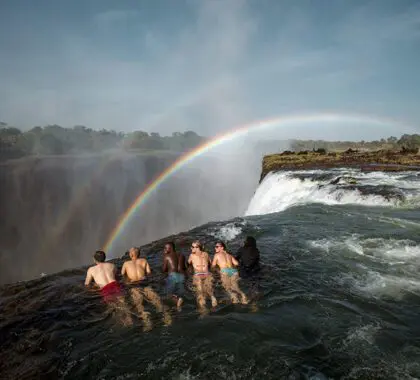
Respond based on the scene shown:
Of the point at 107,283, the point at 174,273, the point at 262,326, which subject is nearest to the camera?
the point at 262,326

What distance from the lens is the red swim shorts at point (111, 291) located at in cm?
759

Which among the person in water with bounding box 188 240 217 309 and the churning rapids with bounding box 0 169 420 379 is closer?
the churning rapids with bounding box 0 169 420 379

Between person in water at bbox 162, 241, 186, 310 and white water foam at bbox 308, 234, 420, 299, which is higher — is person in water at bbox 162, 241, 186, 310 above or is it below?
above

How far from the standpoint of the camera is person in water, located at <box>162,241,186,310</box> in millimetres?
7726

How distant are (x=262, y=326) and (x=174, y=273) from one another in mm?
Result: 2880

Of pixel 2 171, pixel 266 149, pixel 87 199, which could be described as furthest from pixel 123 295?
pixel 266 149

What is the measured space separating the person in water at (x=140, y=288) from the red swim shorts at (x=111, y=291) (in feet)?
1.11

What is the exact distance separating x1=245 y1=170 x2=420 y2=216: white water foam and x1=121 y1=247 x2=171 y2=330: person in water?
12.8 metres

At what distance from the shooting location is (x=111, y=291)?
766 centimetres

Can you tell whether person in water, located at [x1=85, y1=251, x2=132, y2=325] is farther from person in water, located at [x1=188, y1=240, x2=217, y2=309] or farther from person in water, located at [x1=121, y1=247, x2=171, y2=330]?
person in water, located at [x1=188, y1=240, x2=217, y2=309]

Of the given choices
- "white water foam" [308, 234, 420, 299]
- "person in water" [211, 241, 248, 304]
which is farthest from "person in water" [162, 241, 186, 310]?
"white water foam" [308, 234, 420, 299]

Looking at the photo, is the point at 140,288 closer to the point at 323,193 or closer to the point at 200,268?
the point at 200,268

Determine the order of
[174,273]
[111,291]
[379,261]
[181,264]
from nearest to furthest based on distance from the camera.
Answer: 1. [111,291]
2. [174,273]
3. [181,264]
4. [379,261]

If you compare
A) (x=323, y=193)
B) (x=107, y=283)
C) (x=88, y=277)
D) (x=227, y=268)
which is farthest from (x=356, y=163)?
(x=88, y=277)
